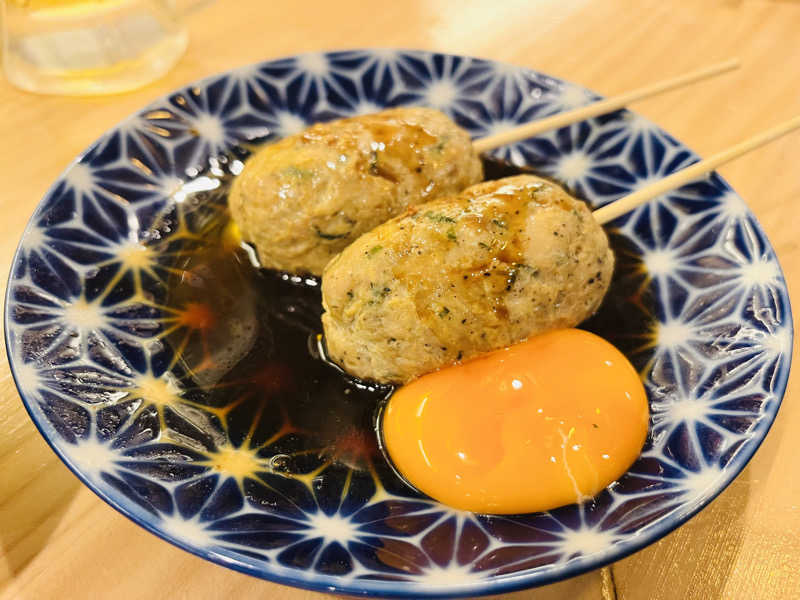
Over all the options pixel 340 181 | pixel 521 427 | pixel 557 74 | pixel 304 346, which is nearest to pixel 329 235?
pixel 340 181

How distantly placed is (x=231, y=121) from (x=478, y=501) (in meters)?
1.87

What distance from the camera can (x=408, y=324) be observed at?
1.76m

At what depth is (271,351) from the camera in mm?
2062

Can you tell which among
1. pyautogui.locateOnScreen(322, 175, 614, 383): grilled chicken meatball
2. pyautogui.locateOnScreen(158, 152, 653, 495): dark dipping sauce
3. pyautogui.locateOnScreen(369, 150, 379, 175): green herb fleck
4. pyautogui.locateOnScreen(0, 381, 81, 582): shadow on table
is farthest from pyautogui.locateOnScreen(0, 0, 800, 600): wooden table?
pyautogui.locateOnScreen(369, 150, 379, 175): green herb fleck

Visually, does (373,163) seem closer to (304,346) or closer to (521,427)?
(304,346)

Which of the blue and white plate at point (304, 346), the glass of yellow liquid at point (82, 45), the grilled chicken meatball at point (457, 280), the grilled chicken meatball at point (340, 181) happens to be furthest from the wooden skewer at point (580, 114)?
the glass of yellow liquid at point (82, 45)

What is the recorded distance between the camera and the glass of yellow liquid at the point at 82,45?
2975mm

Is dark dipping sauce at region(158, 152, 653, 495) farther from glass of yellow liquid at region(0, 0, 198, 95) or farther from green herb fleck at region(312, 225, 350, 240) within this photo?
glass of yellow liquid at region(0, 0, 198, 95)

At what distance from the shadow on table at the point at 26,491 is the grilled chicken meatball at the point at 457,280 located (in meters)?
0.82

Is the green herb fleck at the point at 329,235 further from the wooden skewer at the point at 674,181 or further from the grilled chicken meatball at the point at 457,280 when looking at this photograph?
the wooden skewer at the point at 674,181

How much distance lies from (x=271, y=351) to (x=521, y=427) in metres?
0.82

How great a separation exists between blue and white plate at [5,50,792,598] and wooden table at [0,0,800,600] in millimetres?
209

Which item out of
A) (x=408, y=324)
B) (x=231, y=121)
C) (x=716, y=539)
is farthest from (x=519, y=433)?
(x=231, y=121)

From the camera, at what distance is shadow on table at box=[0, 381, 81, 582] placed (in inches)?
63.9
